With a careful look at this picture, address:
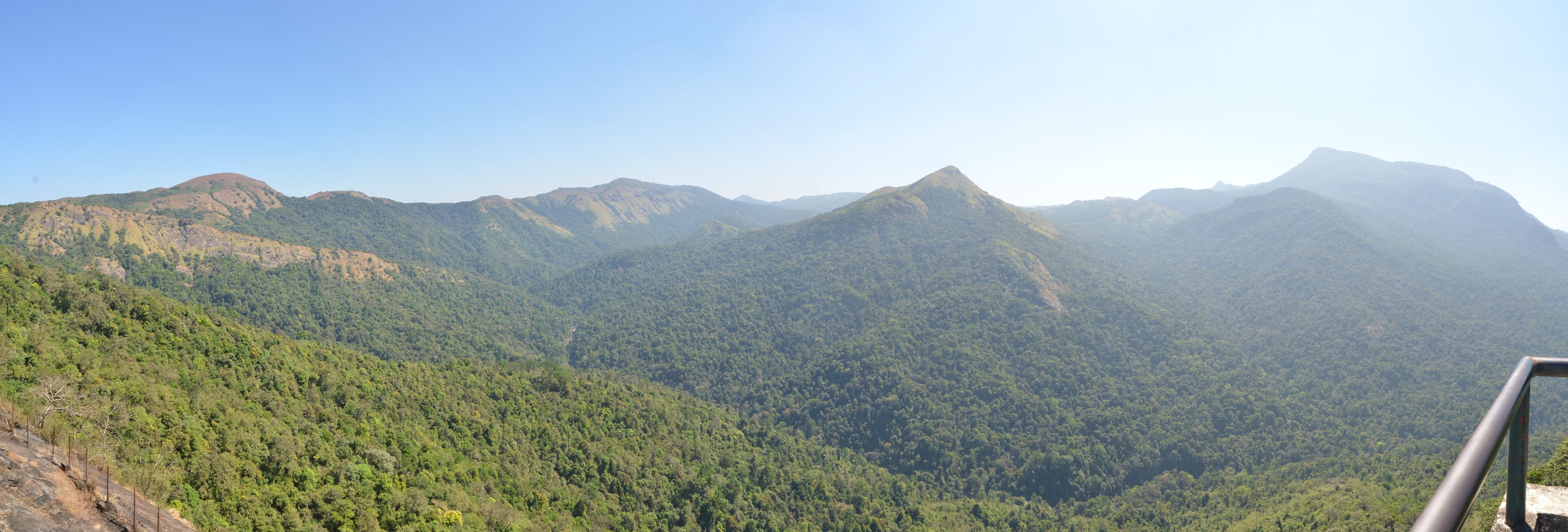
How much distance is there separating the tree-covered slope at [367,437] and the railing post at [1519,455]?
1247 inches

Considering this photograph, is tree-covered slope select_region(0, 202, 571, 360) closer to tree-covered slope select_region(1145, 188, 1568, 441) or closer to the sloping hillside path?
the sloping hillside path

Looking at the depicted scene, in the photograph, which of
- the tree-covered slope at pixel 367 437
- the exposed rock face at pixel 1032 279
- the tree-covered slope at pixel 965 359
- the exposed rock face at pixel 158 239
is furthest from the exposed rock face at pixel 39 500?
the exposed rock face at pixel 1032 279

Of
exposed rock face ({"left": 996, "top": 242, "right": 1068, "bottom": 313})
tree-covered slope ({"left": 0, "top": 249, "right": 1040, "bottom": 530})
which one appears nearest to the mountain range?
tree-covered slope ({"left": 0, "top": 249, "right": 1040, "bottom": 530})

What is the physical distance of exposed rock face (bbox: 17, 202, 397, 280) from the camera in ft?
322

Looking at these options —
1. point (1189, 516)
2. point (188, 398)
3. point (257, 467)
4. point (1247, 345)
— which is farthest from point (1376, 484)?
point (188, 398)

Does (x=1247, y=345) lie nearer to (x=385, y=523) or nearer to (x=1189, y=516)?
Answer: (x=1189, y=516)

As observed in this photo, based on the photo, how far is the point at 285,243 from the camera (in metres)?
127

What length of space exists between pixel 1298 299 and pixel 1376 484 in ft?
346

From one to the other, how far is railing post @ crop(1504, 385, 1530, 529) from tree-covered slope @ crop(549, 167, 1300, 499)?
98.4m

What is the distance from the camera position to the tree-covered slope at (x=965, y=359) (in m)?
99.2

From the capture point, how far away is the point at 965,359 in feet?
417

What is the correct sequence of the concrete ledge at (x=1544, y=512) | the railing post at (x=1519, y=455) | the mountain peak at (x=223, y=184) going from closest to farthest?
the railing post at (x=1519, y=455)
the concrete ledge at (x=1544, y=512)
the mountain peak at (x=223, y=184)

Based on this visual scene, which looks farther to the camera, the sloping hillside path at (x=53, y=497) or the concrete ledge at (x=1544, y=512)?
the sloping hillside path at (x=53, y=497)

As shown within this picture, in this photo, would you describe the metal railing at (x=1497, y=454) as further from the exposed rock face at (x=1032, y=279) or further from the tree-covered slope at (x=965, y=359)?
the exposed rock face at (x=1032, y=279)
